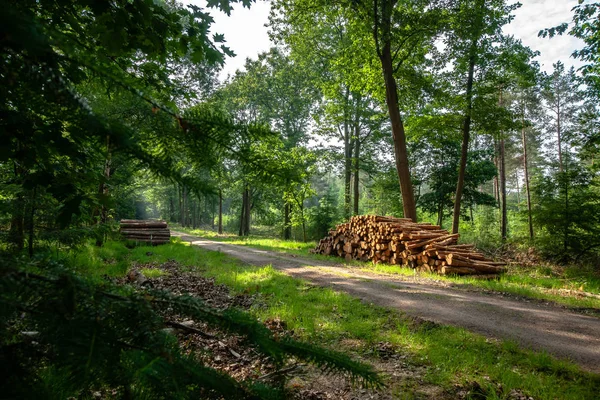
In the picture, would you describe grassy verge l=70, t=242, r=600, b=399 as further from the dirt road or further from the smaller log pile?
the smaller log pile

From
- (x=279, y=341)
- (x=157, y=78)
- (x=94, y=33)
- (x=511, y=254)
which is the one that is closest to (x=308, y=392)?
(x=279, y=341)

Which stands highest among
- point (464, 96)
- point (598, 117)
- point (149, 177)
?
point (464, 96)

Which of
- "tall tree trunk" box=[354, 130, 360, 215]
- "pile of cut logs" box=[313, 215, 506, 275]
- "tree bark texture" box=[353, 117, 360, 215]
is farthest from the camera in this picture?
"tree bark texture" box=[353, 117, 360, 215]

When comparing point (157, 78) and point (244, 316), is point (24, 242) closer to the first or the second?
point (157, 78)

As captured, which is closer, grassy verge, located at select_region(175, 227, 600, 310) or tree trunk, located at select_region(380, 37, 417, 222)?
grassy verge, located at select_region(175, 227, 600, 310)

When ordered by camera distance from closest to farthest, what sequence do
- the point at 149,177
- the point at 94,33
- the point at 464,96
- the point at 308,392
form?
1. the point at 149,177
2. the point at 94,33
3. the point at 308,392
4. the point at 464,96

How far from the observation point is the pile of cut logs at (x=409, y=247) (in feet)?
30.3

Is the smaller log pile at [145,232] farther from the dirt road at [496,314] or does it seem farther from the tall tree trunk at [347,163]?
the tall tree trunk at [347,163]

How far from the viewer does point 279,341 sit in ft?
3.68

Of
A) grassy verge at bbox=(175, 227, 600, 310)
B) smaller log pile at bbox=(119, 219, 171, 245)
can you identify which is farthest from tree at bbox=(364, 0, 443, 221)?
smaller log pile at bbox=(119, 219, 171, 245)

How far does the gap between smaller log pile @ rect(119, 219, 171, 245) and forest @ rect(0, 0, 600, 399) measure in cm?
124

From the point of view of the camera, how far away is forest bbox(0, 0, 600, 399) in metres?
0.87

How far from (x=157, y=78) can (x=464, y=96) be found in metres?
15.4

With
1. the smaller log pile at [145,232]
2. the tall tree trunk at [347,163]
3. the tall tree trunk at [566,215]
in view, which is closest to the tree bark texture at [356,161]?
the tall tree trunk at [347,163]
